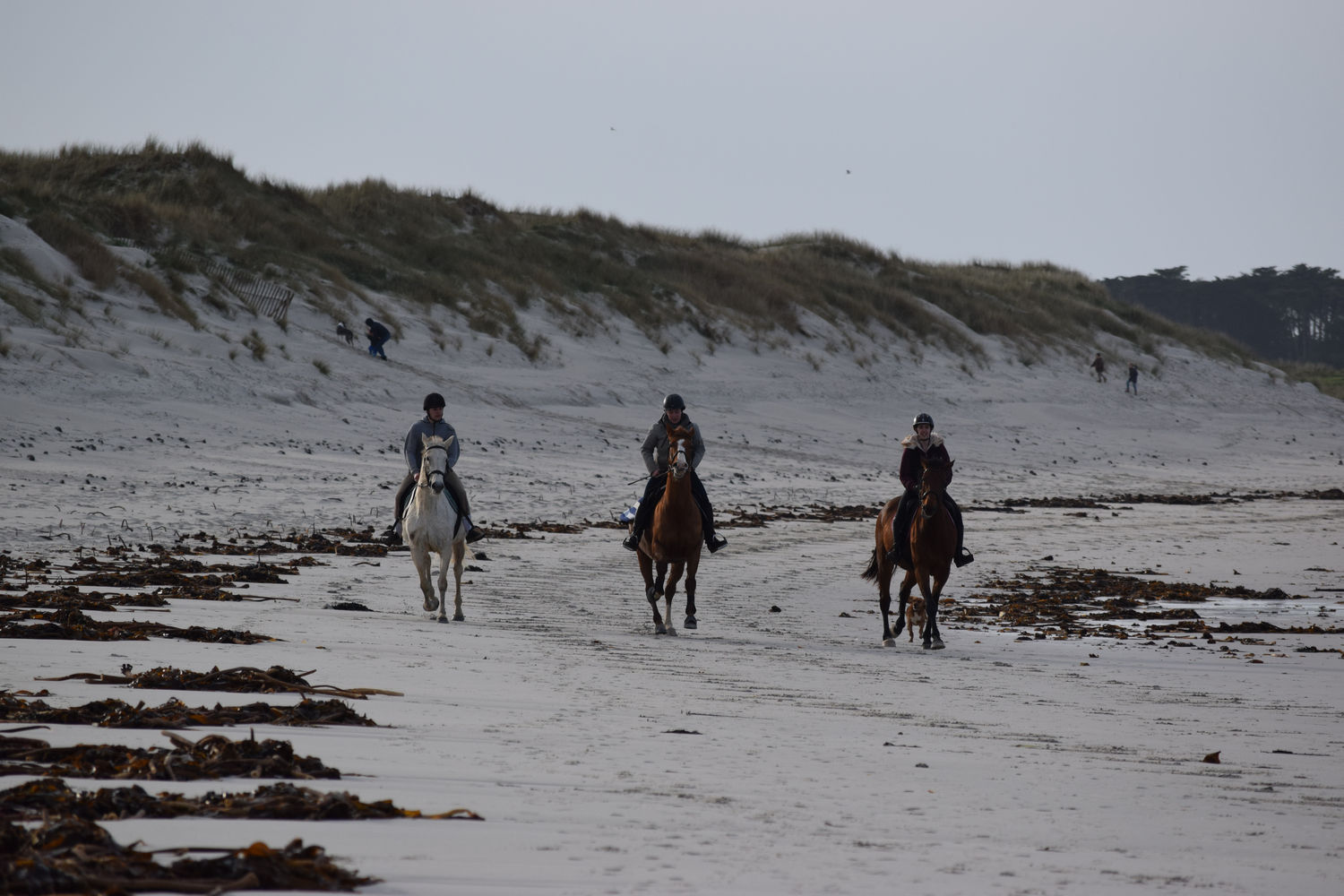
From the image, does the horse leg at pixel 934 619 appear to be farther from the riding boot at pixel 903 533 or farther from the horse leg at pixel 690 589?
the horse leg at pixel 690 589

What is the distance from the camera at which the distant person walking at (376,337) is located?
33.3 metres

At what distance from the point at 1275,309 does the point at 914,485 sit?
103142 millimetres

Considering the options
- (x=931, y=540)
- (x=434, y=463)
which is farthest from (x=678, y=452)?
(x=931, y=540)

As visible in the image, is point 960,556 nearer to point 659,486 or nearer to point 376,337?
point 659,486

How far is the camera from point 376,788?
4.82 meters

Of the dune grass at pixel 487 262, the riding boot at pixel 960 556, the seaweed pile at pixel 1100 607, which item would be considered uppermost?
the dune grass at pixel 487 262

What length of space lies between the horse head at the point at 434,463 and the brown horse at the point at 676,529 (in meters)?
2.11

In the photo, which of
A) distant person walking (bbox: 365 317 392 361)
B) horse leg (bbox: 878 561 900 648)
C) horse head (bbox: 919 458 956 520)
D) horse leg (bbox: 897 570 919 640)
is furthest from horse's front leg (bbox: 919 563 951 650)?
distant person walking (bbox: 365 317 392 361)

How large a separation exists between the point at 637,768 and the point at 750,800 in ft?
2.26

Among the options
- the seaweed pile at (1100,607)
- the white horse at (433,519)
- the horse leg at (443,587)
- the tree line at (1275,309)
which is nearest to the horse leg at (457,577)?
the white horse at (433,519)

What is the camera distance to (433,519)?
41.1 feet

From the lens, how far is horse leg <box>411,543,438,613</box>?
1217cm

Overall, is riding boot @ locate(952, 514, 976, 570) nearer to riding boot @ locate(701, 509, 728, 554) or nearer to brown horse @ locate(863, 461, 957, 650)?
brown horse @ locate(863, 461, 957, 650)

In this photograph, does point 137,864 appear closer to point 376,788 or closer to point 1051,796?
point 376,788
